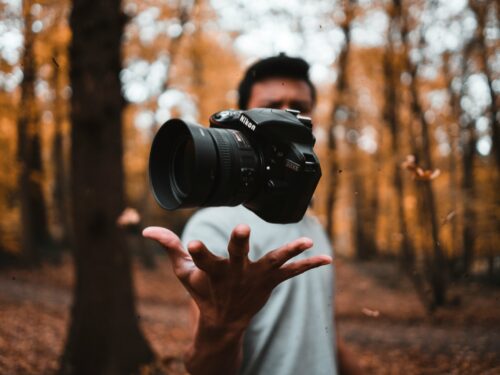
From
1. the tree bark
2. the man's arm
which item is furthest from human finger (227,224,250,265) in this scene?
the tree bark

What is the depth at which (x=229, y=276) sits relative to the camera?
2.86ft

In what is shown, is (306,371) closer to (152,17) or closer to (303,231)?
(303,231)

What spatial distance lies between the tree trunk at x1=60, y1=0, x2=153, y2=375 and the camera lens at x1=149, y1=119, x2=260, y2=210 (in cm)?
230

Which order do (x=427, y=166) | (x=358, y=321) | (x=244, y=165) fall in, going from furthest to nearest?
1. (x=358, y=321)
2. (x=427, y=166)
3. (x=244, y=165)

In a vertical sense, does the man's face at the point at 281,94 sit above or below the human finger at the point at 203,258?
above

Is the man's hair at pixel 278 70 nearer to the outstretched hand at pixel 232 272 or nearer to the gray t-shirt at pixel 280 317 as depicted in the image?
the gray t-shirt at pixel 280 317

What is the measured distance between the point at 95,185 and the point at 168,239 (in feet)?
8.17

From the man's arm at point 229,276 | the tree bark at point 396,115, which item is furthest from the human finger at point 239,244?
the tree bark at point 396,115

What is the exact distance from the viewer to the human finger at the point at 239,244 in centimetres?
78

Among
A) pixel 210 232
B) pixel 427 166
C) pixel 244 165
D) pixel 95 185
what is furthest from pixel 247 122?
pixel 95 185

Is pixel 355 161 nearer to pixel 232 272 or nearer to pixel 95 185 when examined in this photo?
pixel 95 185

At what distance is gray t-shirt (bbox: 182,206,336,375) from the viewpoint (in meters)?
1.44

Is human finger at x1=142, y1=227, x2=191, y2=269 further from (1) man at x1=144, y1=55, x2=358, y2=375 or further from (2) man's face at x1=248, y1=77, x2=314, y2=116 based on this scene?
(2) man's face at x1=248, y1=77, x2=314, y2=116

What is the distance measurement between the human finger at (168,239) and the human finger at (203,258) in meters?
0.06
